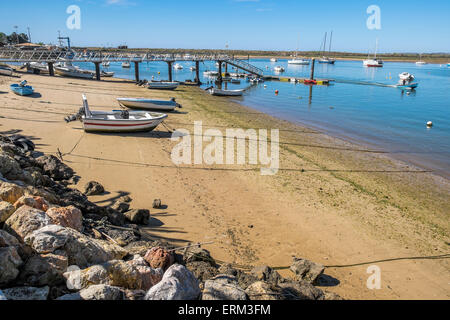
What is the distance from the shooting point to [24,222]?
525cm

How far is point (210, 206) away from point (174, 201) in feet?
4.05

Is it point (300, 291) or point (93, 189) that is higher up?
point (93, 189)

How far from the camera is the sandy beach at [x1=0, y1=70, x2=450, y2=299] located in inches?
323

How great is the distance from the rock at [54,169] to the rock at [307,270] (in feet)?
27.8

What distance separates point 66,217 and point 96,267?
7.11 feet

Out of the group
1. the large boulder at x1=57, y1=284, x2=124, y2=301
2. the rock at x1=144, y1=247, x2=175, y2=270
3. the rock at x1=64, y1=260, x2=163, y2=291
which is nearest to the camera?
the large boulder at x1=57, y1=284, x2=124, y2=301

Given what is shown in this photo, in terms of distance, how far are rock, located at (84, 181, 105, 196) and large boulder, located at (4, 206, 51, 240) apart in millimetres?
4761

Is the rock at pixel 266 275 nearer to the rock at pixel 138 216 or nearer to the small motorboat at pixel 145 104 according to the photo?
the rock at pixel 138 216

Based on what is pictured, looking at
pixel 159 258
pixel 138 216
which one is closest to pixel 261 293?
pixel 159 258

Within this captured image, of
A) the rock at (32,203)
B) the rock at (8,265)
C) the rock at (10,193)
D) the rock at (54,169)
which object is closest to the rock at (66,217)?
the rock at (32,203)

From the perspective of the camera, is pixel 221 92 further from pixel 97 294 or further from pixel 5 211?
pixel 97 294

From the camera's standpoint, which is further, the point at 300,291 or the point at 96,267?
the point at 300,291

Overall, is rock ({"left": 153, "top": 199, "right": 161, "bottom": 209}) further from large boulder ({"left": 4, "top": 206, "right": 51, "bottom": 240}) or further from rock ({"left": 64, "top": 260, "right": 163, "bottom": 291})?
rock ({"left": 64, "top": 260, "right": 163, "bottom": 291})

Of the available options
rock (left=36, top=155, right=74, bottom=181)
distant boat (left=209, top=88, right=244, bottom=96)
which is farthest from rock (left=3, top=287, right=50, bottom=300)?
distant boat (left=209, top=88, right=244, bottom=96)
